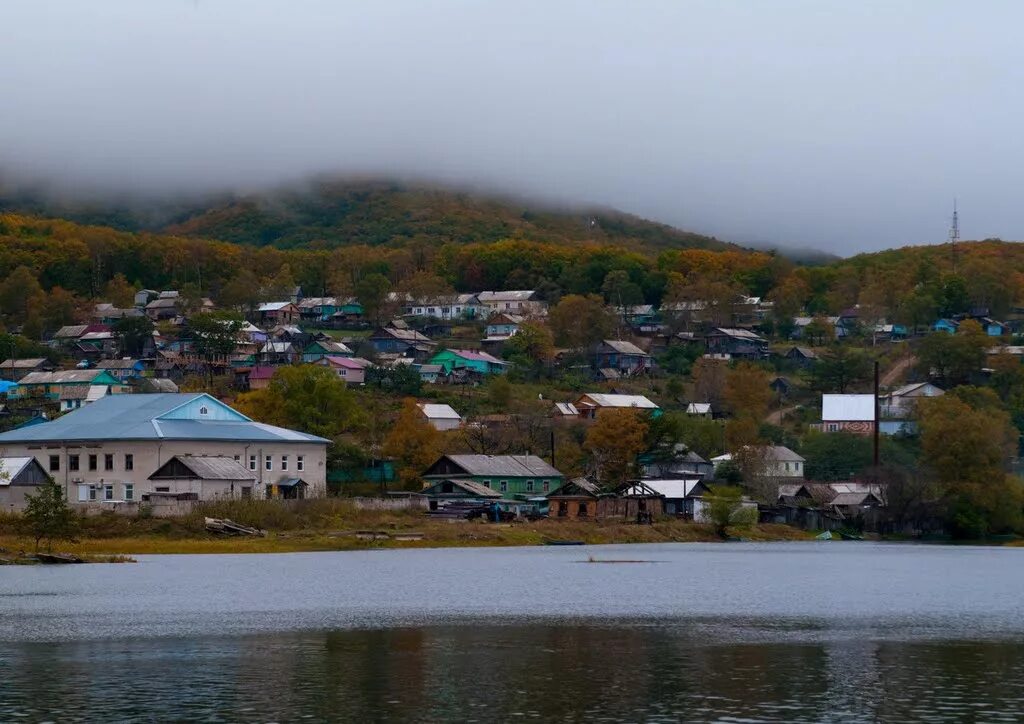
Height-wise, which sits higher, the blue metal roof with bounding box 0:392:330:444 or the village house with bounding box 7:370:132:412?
the village house with bounding box 7:370:132:412

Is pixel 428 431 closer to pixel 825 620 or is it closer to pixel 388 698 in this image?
pixel 825 620

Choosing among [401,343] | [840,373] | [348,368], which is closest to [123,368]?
[348,368]

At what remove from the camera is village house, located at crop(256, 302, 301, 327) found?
183 metres

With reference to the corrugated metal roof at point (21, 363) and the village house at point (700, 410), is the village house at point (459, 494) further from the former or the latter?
the corrugated metal roof at point (21, 363)

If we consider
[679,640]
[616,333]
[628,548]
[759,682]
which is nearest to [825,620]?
[679,640]

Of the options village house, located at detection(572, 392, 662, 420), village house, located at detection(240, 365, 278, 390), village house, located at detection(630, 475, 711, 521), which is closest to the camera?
village house, located at detection(630, 475, 711, 521)

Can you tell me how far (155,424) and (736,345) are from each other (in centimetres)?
9555

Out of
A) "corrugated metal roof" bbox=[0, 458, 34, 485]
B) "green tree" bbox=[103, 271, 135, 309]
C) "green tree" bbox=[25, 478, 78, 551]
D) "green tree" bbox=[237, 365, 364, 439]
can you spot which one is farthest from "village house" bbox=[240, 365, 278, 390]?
"green tree" bbox=[25, 478, 78, 551]

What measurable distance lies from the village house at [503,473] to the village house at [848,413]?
38.4 metres

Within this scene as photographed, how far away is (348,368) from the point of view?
479 ft

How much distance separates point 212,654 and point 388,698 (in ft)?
23.7

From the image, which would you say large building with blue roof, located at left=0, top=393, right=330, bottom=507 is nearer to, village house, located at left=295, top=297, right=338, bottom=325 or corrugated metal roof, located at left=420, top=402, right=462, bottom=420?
corrugated metal roof, located at left=420, top=402, right=462, bottom=420

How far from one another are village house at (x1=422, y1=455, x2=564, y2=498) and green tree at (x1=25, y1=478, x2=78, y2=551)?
34.3 meters

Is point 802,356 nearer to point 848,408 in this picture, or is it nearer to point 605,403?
point 848,408
